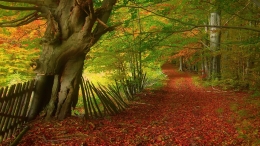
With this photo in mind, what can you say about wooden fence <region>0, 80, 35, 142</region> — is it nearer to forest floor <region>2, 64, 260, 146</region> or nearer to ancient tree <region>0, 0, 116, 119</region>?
ancient tree <region>0, 0, 116, 119</region>

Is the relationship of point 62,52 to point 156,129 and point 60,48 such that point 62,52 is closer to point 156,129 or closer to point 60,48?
point 60,48

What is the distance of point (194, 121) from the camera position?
733 centimetres

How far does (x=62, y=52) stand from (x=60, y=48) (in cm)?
→ 12

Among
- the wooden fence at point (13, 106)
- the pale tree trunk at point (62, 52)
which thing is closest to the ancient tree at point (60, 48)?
the pale tree trunk at point (62, 52)

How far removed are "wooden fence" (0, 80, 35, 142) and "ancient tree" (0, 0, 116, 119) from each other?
30cm

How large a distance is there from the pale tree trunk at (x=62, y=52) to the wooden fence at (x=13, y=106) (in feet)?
1.00

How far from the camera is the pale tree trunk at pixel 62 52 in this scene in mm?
5520

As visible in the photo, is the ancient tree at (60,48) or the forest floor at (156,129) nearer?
the forest floor at (156,129)

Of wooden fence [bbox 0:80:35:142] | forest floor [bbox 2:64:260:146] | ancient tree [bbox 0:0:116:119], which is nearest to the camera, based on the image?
wooden fence [bbox 0:80:35:142]

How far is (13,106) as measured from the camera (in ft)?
15.9

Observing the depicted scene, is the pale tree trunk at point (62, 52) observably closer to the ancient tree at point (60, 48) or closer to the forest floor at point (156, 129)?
the ancient tree at point (60, 48)

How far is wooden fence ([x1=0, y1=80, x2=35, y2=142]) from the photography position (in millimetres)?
4520

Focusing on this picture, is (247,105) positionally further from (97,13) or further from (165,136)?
(97,13)

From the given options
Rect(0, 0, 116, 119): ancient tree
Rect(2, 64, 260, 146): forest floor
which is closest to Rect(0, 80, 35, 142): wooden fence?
Rect(0, 0, 116, 119): ancient tree
